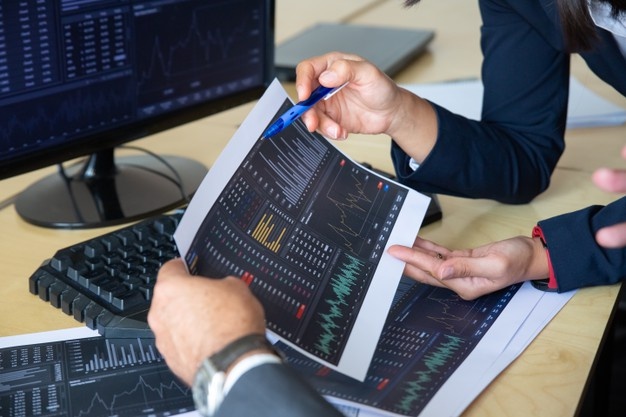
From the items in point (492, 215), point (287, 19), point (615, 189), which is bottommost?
point (287, 19)

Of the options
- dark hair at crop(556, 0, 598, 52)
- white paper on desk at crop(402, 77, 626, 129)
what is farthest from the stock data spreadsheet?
white paper on desk at crop(402, 77, 626, 129)

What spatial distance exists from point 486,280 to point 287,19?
54.1 inches

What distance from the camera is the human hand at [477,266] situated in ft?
3.26

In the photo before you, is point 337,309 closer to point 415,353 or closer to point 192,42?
point 415,353

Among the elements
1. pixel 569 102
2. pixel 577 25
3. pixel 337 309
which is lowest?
pixel 569 102

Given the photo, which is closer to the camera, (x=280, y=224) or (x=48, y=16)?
(x=280, y=224)

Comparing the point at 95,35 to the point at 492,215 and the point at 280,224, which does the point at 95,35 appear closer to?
the point at 280,224

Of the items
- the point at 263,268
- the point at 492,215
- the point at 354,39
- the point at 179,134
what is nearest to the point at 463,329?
the point at 263,268

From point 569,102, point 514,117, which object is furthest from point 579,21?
point 569,102

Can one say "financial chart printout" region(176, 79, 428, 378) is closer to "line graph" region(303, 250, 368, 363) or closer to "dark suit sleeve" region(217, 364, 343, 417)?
"line graph" region(303, 250, 368, 363)

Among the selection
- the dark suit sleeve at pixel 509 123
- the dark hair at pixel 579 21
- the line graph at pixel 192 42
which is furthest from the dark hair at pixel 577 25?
the line graph at pixel 192 42

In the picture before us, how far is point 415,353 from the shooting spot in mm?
880

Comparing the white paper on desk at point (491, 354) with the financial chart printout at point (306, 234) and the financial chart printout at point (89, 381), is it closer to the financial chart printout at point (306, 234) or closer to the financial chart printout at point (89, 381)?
the financial chart printout at point (306, 234)

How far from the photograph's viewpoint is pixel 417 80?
177 cm
